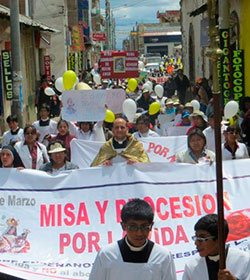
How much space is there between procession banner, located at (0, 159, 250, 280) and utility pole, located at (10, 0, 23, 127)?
8901 millimetres

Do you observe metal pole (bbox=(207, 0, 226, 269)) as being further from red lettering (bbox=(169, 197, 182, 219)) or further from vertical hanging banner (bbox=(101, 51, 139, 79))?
vertical hanging banner (bbox=(101, 51, 139, 79))

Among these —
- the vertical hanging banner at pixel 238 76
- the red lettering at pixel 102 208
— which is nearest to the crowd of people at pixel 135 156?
the red lettering at pixel 102 208

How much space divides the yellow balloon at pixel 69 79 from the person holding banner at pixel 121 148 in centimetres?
474

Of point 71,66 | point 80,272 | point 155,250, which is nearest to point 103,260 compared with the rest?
point 155,250

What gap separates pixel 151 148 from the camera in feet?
32.5

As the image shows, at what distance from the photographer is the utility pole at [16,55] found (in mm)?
15508

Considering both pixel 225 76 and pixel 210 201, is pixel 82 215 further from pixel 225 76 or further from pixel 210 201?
pixel 225 76

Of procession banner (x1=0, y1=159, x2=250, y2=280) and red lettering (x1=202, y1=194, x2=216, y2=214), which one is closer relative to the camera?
procession banner (x1=0, y1=159, x2=250, y2=280)

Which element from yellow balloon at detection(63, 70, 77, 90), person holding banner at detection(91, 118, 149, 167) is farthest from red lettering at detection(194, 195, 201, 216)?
yellow balloon at detection(63, 70, 77, 90)

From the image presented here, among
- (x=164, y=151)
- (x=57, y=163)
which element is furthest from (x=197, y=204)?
(x=164, y=151)

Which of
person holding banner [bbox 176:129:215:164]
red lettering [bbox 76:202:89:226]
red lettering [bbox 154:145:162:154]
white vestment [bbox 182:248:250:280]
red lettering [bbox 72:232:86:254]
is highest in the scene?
person holding banner [bbox 176:129:215:164]

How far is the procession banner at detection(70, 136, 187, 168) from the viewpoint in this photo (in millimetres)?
9523

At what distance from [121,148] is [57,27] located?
30907 mm

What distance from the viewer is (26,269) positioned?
18.7 ft
